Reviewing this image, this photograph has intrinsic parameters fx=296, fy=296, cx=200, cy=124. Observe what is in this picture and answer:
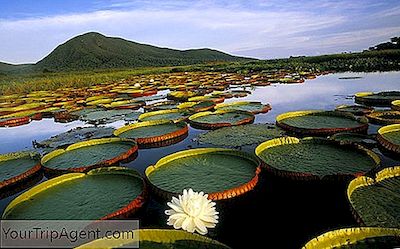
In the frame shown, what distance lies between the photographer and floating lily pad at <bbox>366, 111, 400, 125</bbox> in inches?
197

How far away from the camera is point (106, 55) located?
68.3 meters

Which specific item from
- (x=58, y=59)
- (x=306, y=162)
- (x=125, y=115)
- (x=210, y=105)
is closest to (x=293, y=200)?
(x=306, y=162)

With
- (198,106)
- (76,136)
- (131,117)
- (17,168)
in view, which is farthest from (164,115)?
(17,168)

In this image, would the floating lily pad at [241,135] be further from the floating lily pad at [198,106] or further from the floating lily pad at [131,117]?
the floating lily pad at [131,117]

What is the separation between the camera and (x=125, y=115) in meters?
8.11

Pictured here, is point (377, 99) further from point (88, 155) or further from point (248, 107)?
point (88, 155)

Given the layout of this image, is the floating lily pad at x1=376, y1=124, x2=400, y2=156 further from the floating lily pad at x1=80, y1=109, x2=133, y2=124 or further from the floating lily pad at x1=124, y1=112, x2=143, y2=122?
the floating lily pad at x1=80, y1=109, x2=133, y2=124

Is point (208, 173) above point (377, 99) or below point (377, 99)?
below

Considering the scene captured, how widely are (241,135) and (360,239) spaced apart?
336cm

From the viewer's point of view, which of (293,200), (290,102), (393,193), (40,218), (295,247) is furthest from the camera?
(290,102)

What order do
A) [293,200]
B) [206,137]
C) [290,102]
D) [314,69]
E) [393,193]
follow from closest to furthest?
[393,193] < [293,200] < [206,137] < [290,102] < [314,69]

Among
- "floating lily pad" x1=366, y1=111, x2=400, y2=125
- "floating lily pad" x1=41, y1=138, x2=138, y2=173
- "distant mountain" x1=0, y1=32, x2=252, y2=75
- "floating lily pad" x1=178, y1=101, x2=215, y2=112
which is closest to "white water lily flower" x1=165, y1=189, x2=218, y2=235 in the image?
"floating lily pad" x1=41, y1=138, x2=138, y2=173

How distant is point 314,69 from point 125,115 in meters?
14.6

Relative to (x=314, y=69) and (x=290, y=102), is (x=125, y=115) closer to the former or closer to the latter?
(x=290, y=102)
